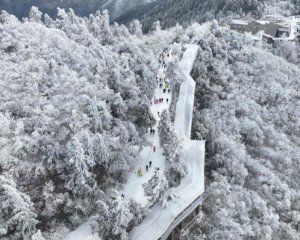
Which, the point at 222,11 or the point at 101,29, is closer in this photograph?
the point at 101,29

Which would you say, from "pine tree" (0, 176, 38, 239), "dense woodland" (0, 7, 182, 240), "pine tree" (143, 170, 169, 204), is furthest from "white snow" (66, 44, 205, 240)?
"pine tree" (0, 176, 38, 239)

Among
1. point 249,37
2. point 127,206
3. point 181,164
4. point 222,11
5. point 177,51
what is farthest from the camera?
point 222,11

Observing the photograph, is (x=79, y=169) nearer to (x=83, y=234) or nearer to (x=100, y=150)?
(x=100, y=150)

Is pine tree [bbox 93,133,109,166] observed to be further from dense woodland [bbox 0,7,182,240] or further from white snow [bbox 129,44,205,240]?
white snow [bbox 129,44,205,240]

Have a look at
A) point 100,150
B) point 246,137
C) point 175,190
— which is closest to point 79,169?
point 100,150

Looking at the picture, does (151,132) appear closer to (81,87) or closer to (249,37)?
(81,87)

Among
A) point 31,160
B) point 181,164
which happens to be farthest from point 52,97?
point 181,164

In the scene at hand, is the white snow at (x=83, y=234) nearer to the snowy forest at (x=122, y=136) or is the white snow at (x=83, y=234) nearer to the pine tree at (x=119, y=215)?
the snowy forest at (x=122, y=136)

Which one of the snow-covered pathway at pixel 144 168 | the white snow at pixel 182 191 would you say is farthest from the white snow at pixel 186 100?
the snow-covered pathway at pixel 144 168
